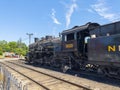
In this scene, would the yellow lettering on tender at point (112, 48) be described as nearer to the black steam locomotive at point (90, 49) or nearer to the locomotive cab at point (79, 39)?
the black steam locomotive at point (90, 49)

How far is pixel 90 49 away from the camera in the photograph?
15.8m

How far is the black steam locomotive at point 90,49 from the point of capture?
13637mm

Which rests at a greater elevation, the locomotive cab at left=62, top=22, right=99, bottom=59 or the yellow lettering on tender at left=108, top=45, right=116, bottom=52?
the locomotive cab at left=62, top=22, right=99, bottom=59

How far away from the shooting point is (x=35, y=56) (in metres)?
32.1

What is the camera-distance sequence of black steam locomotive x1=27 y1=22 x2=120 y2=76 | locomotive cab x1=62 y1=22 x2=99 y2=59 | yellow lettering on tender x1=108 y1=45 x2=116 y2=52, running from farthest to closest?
locomotive cab x1=62 y1=22 x2=99 y2=59 < black steam locomotive x1=27 y1=22 x2=120 y2=76 < yellow lettering on tender x1=108 y1=45 x2=116 y2=52

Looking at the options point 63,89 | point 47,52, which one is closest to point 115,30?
point 63,89

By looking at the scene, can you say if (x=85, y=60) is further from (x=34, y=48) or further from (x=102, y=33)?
(x=34, y=48)

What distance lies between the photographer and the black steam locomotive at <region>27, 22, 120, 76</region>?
13637mm

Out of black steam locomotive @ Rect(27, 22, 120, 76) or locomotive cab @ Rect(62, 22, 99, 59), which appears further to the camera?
locomotive cab @ Rect(62, 22, 99, 59)

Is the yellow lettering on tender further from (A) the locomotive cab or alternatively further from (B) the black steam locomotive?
(A) the locomotive cab

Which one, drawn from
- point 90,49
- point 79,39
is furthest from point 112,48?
point 79,39

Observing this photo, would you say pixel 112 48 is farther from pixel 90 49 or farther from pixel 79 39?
pixel 79 39

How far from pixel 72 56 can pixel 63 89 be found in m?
7.34

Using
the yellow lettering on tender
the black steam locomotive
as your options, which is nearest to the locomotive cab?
the black steam locomotive
